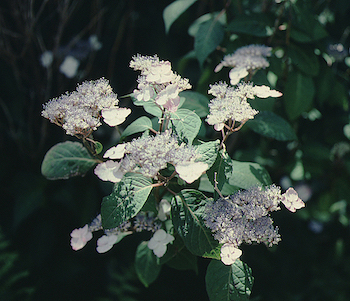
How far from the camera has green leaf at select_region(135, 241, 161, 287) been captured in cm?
74

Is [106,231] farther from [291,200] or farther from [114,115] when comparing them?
[291,200]

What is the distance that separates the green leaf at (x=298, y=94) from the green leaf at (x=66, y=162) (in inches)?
23.5

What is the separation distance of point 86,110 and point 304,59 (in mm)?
708

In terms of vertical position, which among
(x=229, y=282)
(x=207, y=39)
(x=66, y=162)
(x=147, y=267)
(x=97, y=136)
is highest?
(x=207, y=39)

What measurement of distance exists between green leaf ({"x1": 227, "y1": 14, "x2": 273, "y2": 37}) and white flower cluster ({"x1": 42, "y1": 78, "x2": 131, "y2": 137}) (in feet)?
1.62

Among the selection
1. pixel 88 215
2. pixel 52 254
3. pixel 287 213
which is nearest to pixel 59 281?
pixel 52 254

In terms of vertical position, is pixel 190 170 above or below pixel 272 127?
above

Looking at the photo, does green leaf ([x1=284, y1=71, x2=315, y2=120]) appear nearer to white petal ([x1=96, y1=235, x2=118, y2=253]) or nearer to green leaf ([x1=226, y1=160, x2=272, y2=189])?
green leaf ([x1=226, y1=160, x2=272, y2=189])

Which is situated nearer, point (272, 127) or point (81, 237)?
point (81, 237)

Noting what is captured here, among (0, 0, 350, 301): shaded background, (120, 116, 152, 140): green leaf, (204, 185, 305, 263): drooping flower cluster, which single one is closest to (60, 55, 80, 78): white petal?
(0, 0, 350, 301): shaded background

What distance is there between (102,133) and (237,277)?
3.45 ft

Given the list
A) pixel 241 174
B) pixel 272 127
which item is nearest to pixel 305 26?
pixel 272 127

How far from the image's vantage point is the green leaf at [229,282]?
55 cm

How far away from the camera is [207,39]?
929mm
